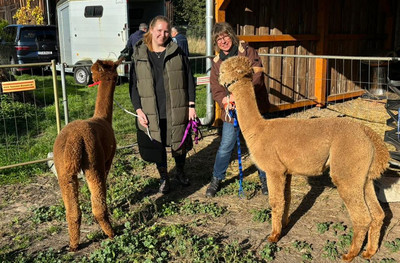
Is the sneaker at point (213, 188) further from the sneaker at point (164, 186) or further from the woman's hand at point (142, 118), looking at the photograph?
the woman's hand at point (142, 118)

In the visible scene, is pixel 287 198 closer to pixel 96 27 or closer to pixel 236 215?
pixel 236 215

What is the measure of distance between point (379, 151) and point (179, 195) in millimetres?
2534

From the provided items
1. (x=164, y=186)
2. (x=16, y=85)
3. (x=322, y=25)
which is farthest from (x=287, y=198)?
(x=322, y=25)

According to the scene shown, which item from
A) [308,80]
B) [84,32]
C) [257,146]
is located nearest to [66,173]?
[257,146]

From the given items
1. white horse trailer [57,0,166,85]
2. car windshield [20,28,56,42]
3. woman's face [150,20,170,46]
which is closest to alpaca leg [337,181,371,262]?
woman's face [150,20,170,46]

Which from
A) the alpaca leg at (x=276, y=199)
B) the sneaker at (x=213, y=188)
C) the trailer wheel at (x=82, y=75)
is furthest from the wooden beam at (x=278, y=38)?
the trailer wheel at (x=82, y=75)

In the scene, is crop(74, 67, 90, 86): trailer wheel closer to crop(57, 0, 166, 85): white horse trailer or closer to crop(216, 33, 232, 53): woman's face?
crop(57, 0, 166, 85): white horse trailer

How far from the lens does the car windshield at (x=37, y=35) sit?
15411 millimetres

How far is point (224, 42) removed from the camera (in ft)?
14.7

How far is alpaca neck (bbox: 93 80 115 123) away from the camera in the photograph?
421cm

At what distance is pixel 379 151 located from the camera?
3457 millimetres

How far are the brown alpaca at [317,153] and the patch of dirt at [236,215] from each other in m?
0.29

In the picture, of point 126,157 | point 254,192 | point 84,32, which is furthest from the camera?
point 84,32

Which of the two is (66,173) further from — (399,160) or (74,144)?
(399,160)
